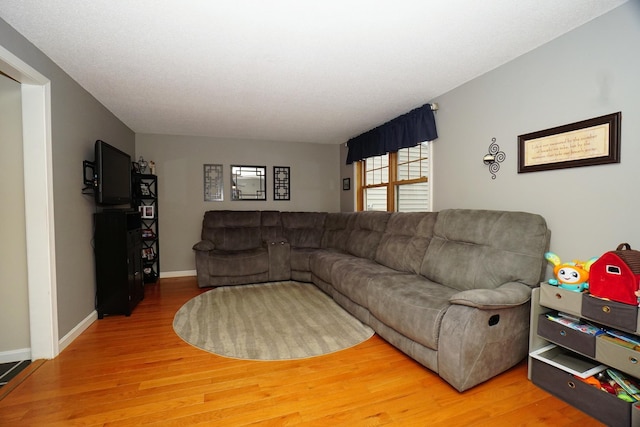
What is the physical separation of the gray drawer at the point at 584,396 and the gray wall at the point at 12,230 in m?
3.68

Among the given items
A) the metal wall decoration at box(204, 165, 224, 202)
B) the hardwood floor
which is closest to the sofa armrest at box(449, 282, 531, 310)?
the hardwood floor

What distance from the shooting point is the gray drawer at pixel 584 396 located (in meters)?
1.51

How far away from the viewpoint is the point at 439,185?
10.8 feet

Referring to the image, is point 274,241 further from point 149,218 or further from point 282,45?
point 282,45

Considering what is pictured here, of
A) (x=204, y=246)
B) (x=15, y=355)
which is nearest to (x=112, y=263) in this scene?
(x=15, y=355)

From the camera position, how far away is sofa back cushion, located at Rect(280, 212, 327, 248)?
195 inches

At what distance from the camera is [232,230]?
15.5ft

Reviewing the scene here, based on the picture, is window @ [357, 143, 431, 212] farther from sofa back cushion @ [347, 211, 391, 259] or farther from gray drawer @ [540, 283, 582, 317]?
gray drawer @ [540, 283, 582, 317]

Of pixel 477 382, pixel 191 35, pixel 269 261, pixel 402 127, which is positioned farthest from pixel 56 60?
pixel 477 382

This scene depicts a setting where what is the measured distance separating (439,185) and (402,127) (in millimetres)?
959

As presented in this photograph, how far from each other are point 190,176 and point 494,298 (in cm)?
464

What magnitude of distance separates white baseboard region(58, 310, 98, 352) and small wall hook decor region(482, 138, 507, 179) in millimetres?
3890

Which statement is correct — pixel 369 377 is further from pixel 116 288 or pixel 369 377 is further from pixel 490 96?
pixel 116 288

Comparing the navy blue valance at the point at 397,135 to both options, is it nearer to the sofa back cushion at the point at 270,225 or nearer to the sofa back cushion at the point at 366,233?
the sofa back cushion at the point at 366,233
